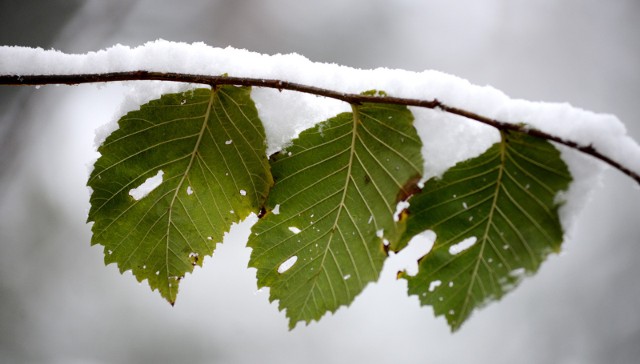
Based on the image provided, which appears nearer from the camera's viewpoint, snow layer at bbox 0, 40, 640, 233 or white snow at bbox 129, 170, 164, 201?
snow layer at bbox 0, 40, 640, 233

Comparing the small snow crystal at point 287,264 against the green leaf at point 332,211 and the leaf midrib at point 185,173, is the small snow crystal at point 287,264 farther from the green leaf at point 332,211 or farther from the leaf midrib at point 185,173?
the leaf midrib at point 185,173

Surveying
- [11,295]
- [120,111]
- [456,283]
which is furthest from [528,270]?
[11,295]

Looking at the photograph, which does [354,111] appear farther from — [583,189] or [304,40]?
[304,40]

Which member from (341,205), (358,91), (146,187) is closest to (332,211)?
(341,205)

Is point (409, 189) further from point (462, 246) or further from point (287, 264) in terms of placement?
point (287, 264)

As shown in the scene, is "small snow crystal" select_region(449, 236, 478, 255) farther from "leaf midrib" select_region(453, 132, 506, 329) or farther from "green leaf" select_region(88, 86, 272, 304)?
"green leaf" select_region(88, 86, 272, 304)

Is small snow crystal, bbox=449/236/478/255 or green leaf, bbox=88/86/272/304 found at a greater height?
green leaf, bbox=88/86/272/304

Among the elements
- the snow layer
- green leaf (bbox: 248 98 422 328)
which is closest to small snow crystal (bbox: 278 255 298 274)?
green leaf (bbox: 248 98 422 328)
